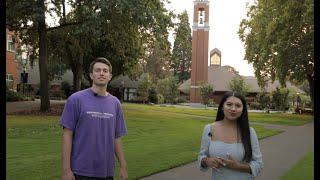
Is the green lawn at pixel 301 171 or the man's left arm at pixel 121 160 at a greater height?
the man's left arm at pixel 121 160

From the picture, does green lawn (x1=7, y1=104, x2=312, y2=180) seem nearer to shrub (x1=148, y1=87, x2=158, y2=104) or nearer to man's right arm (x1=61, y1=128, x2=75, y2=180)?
man's right arm (x1=61, y1=128, x2=75, y2=180)

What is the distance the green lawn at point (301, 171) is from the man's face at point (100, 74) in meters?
6.89

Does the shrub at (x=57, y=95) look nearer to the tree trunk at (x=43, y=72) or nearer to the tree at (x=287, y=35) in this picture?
the tree at (x=287, y=35)

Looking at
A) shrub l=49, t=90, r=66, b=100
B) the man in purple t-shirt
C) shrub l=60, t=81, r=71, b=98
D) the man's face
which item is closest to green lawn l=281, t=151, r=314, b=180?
the man in purple t-shirt

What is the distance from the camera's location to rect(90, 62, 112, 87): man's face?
5188 mm

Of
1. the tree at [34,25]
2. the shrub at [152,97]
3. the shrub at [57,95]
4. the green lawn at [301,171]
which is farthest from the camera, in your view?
the shrub at [152,97]

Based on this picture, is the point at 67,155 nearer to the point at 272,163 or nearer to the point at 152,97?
the point at 272,163

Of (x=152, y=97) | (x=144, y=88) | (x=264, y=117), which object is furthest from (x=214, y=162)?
(x=152, y=97)

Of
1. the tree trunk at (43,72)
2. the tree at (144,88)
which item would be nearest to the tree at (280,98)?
the tree at (144,88)

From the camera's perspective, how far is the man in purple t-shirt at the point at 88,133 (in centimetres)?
507

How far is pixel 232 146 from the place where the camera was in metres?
4.63

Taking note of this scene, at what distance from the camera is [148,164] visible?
472 inches

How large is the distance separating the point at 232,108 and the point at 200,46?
245 ft
